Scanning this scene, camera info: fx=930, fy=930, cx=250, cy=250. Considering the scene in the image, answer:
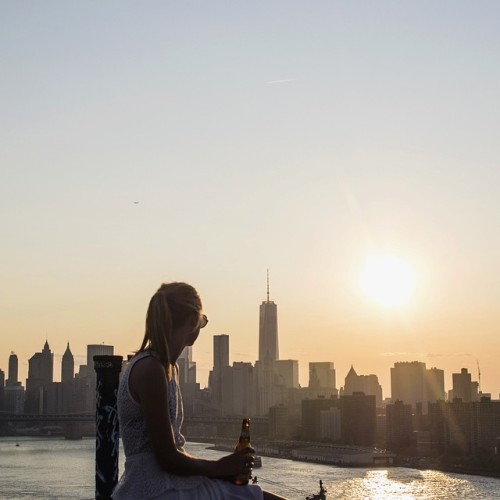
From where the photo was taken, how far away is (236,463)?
225 cm

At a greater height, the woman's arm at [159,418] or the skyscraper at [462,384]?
the skyscraper at [462,384]

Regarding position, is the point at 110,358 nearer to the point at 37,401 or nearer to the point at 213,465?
the point at 213,465

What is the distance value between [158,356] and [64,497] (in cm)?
3914

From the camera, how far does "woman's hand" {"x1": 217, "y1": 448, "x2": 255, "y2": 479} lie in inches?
87.8

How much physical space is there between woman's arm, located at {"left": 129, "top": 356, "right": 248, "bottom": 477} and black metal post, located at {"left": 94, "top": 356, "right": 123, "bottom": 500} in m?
1.57

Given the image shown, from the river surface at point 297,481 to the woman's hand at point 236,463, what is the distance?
127 ft

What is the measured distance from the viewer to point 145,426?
7.32 feet

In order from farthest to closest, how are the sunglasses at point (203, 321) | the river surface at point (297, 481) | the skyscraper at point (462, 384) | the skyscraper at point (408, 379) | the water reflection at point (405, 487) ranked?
the skyscraper at point (408, 379) → the skyscraper at point (462, 384) → the water reflection at point (405, 487) → the river surface at point (297, 481) → the sunglasses at point (203, 321)

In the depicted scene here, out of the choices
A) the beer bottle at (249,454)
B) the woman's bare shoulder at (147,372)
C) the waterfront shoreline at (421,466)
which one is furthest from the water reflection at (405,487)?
the woman's bare shoulder at (147,372)

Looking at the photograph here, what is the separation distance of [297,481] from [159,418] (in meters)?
52.9

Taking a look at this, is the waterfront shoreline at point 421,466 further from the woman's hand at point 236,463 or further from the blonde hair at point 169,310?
the blonde hair at point 169,310

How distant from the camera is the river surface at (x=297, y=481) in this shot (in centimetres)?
4416

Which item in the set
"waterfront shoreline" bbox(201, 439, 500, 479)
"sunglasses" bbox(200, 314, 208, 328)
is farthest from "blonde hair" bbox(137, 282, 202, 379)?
"waterfront shoreline" bbox(201, 439, 500, 479)

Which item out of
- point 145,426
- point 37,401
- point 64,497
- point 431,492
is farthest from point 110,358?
point 37,401
